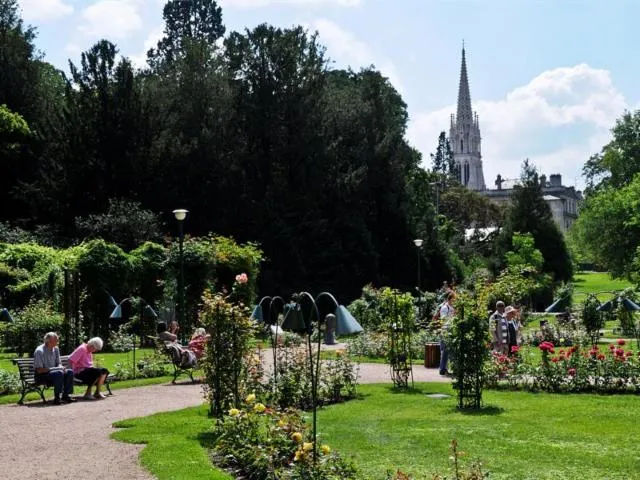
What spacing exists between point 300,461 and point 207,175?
115 feet

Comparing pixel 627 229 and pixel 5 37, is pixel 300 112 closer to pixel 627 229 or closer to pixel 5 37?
pixel 5 37

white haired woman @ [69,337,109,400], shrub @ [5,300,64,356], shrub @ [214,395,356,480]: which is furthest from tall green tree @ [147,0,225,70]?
shrub @ [214,395,356,480]

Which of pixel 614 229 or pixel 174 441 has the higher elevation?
pixel 614 229

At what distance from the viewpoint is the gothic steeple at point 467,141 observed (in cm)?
18000

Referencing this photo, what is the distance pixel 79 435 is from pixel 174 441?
170cm

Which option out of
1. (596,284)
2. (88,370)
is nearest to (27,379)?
(88,370)

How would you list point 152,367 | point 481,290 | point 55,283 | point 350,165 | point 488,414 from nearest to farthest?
point 488,414 → point 481,290 → point 152,367 → point 55,283 → point 350,165

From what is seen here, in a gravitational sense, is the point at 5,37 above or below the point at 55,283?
above

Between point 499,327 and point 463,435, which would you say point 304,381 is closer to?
point 463,435

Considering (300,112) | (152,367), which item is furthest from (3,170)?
(152,367)

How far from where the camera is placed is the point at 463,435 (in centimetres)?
Answer: 1092

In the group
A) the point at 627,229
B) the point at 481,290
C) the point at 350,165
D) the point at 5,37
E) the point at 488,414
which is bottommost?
the point at 488,414

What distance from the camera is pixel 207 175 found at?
42156mm

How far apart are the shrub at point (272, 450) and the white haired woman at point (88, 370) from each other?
5.39 metres
